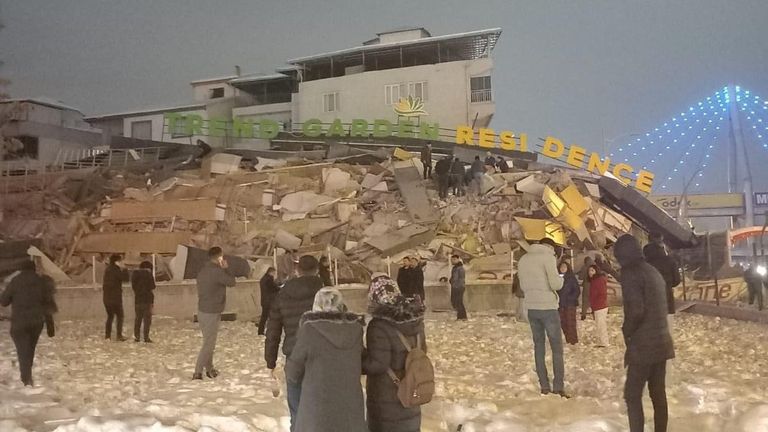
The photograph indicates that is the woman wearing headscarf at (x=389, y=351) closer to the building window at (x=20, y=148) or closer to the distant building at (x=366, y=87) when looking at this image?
the building window at (x=20, y=148)

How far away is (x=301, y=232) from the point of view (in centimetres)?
2212

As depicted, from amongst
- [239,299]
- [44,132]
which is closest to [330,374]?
[239,299]

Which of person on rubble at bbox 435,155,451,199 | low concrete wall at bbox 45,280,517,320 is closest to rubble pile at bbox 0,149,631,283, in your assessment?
person on rubble at bbox 435,155,451,199

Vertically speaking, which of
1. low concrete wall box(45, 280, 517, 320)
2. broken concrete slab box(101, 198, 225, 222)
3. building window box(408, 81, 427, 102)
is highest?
building window box(408, 81, 427, 102)

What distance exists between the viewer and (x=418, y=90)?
123 feet

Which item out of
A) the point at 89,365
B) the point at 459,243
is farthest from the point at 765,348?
the point at 459,243

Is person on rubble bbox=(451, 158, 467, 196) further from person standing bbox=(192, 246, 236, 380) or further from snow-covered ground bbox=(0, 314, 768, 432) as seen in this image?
person standing bbox=(192, 246, 236, 380)

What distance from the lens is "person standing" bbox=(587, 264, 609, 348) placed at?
35.4ft

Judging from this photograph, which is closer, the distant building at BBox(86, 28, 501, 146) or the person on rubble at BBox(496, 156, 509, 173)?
the person on rubble at BBox(496, 156, 509, 173)

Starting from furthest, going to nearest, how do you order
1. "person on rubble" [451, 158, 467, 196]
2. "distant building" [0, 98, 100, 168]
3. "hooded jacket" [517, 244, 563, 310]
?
1. "distant building" [0, 98, 100, 168]
2. "person on rubble" [451, 158, 467, 196]
3. "hooded jacket" [517, 244, 563, 310]

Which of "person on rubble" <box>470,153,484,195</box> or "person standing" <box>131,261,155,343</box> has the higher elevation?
"person on rubble" <box>470,153,484,195</box>

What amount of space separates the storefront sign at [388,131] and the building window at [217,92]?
642 cm

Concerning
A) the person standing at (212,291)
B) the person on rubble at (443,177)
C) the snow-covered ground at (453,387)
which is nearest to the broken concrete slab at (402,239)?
the person on rubble at (443,177)

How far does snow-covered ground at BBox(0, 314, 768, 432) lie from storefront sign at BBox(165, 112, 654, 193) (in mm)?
18271
